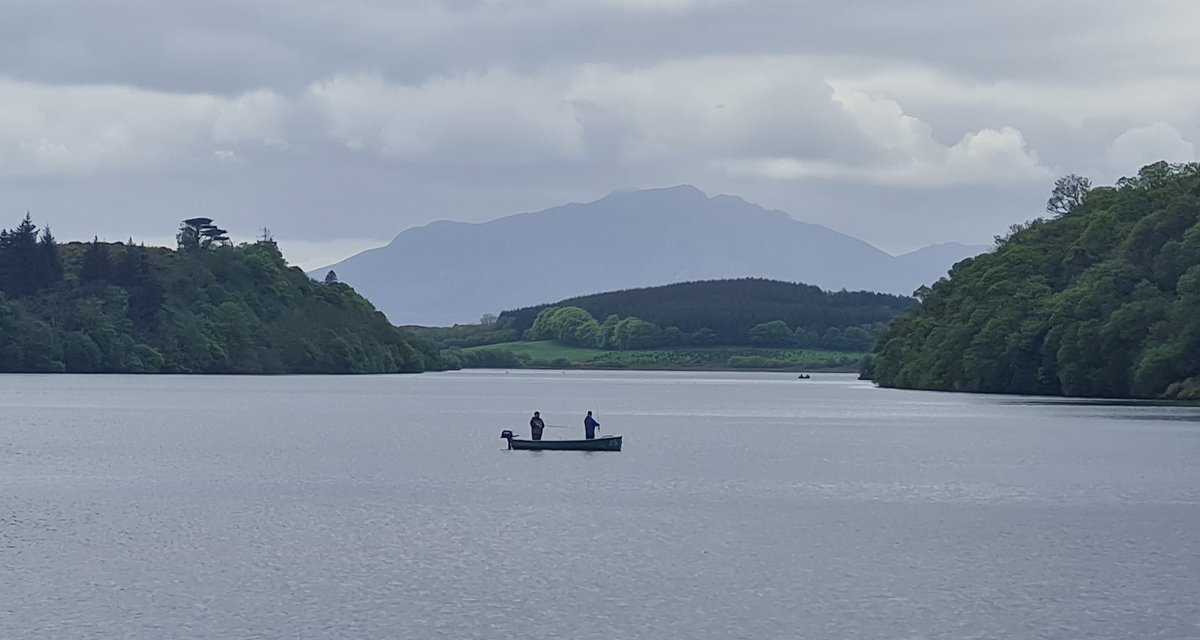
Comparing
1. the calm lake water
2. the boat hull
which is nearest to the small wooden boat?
the boat hull

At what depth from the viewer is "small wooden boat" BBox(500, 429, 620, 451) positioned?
7644 cm

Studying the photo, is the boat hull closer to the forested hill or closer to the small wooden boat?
the small wooden boat

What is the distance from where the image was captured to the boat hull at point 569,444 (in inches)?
3009

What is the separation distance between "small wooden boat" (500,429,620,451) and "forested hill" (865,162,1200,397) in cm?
5752

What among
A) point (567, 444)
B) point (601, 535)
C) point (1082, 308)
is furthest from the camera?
point (1082, 308)

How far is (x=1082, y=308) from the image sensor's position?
422ft

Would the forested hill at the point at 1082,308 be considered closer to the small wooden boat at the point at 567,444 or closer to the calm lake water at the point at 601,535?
the calm lake water at the point at 601,535

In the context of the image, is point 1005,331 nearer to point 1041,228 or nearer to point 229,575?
point 1041,228

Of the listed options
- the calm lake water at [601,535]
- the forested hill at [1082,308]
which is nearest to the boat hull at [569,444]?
the calm lake water at [601,535]

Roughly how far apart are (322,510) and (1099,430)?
2157 inches

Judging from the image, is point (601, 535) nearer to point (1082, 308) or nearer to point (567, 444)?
point (567, 444)

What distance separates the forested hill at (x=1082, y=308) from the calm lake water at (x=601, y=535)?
32.7 metres

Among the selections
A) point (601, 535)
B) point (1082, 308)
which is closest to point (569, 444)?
point (601, 535)

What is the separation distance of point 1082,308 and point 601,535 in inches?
3617
